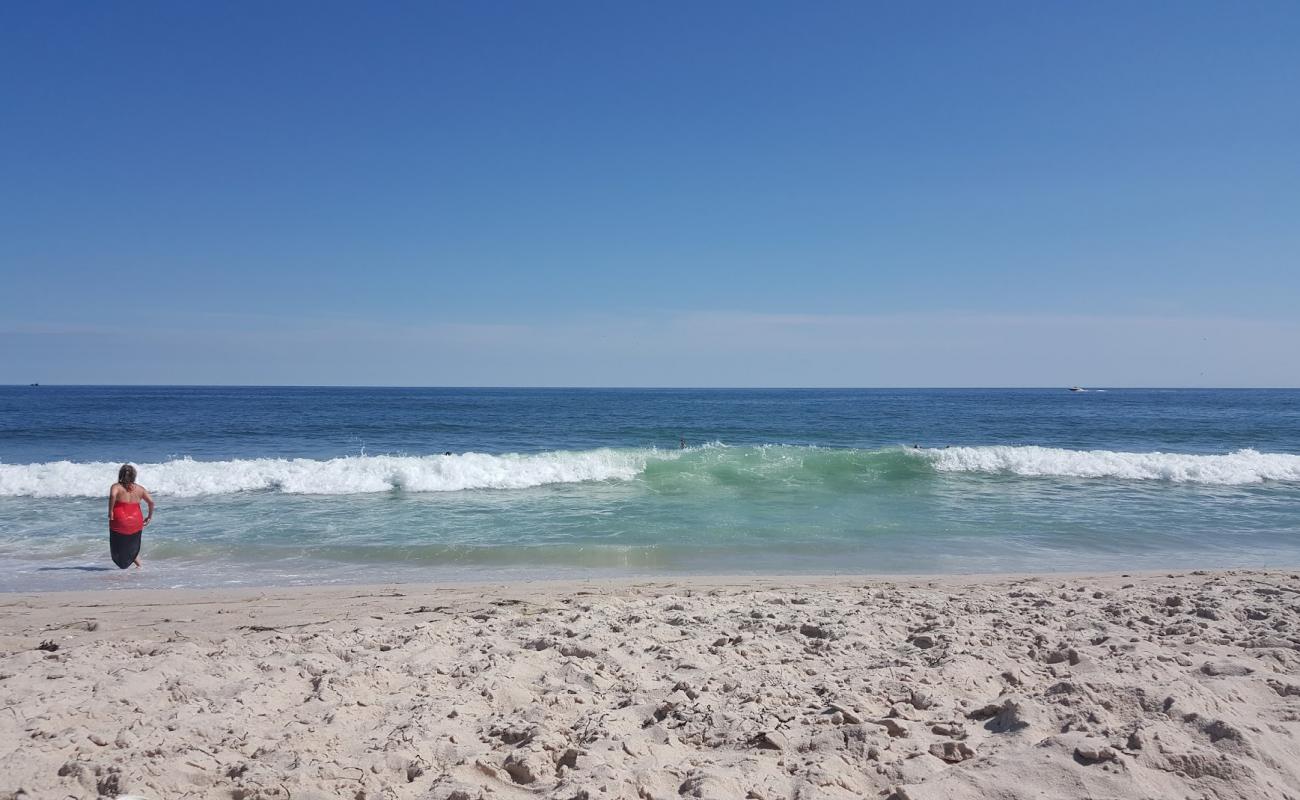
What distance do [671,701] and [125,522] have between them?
8438 millimetres

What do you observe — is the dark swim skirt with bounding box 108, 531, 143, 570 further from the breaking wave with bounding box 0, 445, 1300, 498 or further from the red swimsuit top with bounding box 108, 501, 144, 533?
the breaking wave with bounding box 0, 445, 1300, 498

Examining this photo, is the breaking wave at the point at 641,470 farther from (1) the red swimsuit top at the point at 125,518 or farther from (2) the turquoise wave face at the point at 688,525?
(1) the red swimsuit top at the point at 125,518

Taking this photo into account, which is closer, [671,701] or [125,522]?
[671,701]

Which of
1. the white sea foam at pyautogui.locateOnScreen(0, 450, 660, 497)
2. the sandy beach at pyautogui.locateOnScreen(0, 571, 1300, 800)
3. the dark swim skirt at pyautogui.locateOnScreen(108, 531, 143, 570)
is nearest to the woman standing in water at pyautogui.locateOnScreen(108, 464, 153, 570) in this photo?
the dark swim skirt at pyautogui.locateOnScreen(108, 531, 143, 570)

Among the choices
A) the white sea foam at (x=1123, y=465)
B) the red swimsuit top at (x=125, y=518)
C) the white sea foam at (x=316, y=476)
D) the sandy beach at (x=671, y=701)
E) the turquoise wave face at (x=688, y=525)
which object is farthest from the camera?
the white sea foam at (x=1123, y=465)

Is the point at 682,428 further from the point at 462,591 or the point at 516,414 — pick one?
the point at 462,591

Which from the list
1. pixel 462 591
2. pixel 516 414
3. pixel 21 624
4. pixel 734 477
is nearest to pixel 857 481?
pixel 734 477

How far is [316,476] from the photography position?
1709 centimetres

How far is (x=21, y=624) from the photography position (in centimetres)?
655

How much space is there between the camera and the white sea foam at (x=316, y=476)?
1591 centimetres

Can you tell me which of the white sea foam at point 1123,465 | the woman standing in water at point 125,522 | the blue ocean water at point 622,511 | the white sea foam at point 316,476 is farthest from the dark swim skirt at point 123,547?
the white sea foam at point 1123,465

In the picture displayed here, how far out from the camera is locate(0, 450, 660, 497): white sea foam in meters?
15.9

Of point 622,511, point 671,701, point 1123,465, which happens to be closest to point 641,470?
point 622,511

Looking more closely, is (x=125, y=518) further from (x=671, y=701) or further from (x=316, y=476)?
(x=671, y=701)
